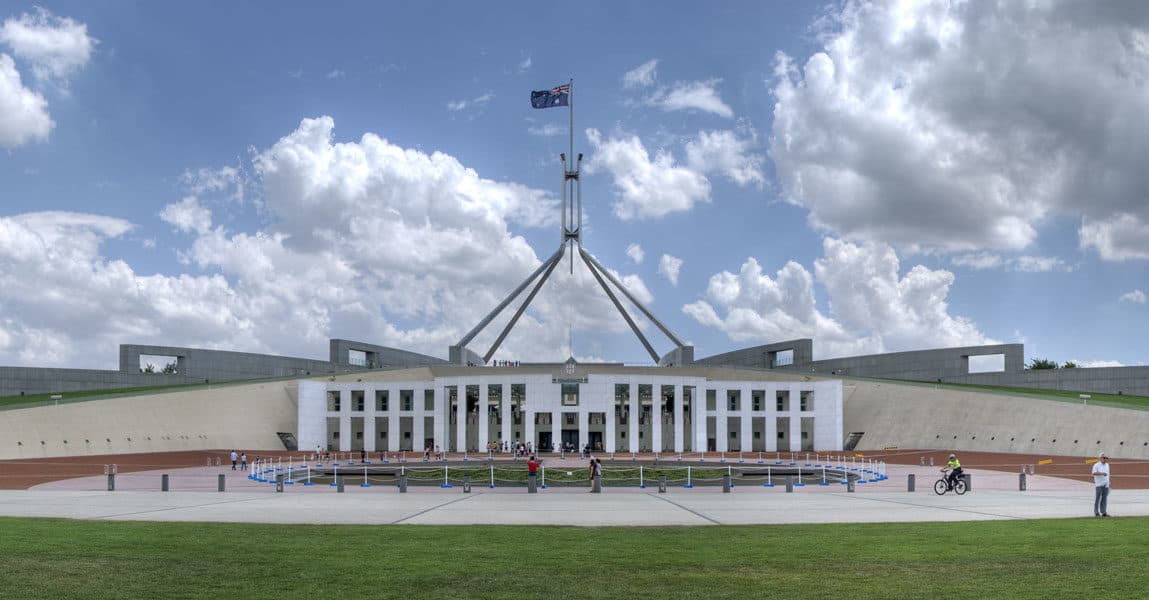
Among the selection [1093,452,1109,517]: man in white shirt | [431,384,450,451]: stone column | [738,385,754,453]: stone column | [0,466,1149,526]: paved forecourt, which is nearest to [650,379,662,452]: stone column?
[738,385,754,453]: stone column

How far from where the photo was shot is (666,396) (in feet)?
262

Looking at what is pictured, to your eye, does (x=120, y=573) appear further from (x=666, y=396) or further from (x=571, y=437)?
(x=666, y=396)

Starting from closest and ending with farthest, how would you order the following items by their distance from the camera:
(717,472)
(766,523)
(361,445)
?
(766,523) → (717,472) → (361,445)

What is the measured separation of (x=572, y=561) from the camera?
45.5ft

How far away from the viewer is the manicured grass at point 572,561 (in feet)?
38.0

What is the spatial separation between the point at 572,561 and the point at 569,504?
1197cm

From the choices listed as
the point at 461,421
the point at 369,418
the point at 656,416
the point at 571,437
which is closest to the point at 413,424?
the point at 369,418

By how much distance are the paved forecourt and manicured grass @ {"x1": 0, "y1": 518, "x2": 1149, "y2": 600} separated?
2469 millimetres

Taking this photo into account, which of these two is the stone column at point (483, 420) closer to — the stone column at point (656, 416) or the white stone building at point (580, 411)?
the white stone building at point (580, 411)

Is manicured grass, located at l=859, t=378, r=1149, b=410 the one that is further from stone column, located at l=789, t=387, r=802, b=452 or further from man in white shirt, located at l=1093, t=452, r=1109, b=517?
man in white shirt, located at l=1093, t=452, r=1109, b=517

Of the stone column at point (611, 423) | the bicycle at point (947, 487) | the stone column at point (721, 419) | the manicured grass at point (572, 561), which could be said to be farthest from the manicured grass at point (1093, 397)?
the manicured grass at point (572, 561)

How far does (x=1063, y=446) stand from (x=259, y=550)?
54.8 metres

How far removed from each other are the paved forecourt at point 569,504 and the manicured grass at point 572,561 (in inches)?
97.2

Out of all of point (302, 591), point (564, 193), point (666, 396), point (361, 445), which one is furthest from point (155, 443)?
point (302, 591)
